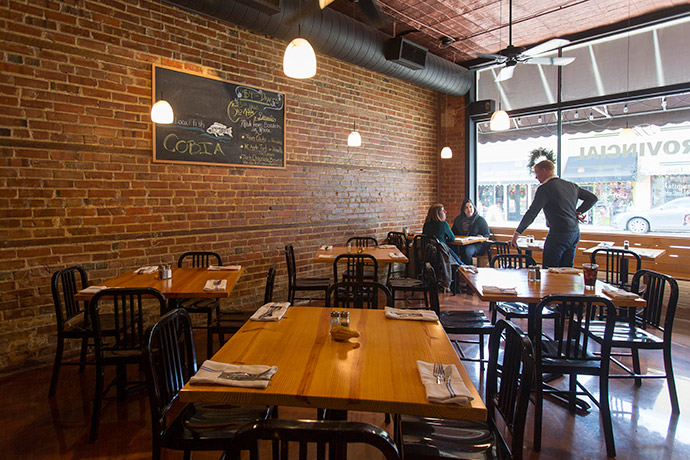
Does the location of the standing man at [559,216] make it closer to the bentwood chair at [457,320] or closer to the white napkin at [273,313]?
the bentwood chair at [457,320]

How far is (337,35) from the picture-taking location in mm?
5203

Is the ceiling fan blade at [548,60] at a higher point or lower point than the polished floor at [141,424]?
higher

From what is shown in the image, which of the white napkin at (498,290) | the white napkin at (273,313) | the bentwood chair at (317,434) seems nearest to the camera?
the bentwood chair at (317,434)

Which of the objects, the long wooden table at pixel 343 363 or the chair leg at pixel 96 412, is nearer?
the long wooden table at pixel 343 363

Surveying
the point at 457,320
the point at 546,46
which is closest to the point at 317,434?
the point at 457,320

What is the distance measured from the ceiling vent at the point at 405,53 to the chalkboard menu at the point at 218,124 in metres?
1.79

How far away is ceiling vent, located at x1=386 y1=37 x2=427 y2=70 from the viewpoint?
584cm

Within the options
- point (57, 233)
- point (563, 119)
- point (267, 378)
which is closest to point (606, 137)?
point (563, 119)

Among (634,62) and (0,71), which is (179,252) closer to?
(0,71)

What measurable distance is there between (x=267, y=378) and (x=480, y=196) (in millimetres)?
7272

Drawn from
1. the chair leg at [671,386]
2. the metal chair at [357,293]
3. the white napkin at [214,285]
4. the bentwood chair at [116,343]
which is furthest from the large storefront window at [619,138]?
the bentwood chair at [116,343]

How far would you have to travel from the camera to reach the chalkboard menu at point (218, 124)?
14.1 ft

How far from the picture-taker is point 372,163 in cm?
683

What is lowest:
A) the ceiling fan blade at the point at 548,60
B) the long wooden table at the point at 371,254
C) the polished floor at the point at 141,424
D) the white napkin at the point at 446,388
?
the polished floor at the point at 141,424
